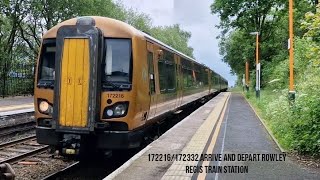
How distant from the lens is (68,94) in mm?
8352

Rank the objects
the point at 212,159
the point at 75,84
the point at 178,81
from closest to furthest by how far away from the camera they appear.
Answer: the point at 75,84, the point at 212,159, the point at 178,81

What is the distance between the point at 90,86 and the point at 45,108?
3.92ft

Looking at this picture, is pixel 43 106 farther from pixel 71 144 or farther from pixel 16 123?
pixel 16 123

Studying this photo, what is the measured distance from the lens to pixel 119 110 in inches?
332

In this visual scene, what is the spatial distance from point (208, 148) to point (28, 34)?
91.9 feet

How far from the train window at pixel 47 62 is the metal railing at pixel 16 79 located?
63.5 ft

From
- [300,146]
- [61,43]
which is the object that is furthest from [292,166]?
[61,43]

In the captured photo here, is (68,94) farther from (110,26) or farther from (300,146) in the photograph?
(300,146)

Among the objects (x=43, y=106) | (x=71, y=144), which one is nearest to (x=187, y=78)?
(x=43, y=106)

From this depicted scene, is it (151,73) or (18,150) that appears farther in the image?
(18,150)

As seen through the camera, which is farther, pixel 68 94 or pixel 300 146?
pixel 300 146

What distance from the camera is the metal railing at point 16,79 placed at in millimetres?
28156

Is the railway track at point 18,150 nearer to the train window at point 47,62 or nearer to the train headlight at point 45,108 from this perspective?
the train headlight at point 45,108

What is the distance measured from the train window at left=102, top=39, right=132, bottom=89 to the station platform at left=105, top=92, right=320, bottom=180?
1.60 metres
